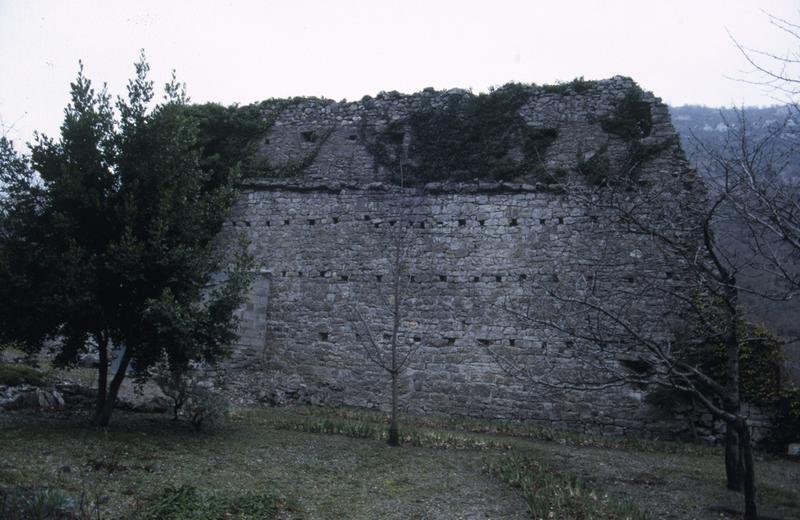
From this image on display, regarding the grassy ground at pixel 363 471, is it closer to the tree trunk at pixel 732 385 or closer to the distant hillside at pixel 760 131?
the tree trunk at pixel 732 385

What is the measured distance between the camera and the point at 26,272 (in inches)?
336

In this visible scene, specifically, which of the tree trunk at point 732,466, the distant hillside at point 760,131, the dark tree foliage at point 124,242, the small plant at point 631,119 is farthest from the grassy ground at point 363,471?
the small plant at point 631,119

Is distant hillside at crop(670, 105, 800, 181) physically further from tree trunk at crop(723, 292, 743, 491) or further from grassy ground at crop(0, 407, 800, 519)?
grassy ground at crop(0, 407, 800, 519)

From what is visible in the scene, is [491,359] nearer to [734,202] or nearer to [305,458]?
[305,458]

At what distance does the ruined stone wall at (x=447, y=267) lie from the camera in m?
12.5

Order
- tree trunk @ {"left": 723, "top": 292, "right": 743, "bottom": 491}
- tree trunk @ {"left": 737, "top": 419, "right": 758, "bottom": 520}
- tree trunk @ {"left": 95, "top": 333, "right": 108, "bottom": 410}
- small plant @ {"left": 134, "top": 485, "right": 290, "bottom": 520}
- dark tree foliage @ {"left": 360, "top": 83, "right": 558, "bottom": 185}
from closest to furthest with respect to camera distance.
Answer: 1. small plant @ {"left": 134, "top": 485, "right": 290, "bottom": 520}
2. tree trunk @ {"left": 737, "top": 419, "right": 758, "bottom": 520}
3. tree trunk @ {"left": 723, "top": 292, "right": 743, "bottom": 491}
4. tree trunk @ {"left": 95, "top": 333, "right": 108, "bottom": 410}
5. dark tree foliage @ {"left": 360, "top": 83, "right": 558, "bottom": 185}

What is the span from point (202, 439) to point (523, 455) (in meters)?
4.94

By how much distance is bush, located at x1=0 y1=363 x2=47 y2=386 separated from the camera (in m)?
11.0

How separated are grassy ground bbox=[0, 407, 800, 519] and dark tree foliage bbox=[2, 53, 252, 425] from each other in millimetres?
1384

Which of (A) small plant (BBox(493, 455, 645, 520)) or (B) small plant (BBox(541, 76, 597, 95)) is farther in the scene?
(B) small plant (BBox(541, 76, 597, 95))

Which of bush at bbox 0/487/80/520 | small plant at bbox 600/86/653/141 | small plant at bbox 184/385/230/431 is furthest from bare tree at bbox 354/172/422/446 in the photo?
bush at bbox 0/487/80/520

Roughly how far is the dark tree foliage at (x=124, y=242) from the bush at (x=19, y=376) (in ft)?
8.81

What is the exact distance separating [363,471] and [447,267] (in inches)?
247

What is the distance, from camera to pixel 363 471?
8.05 m
